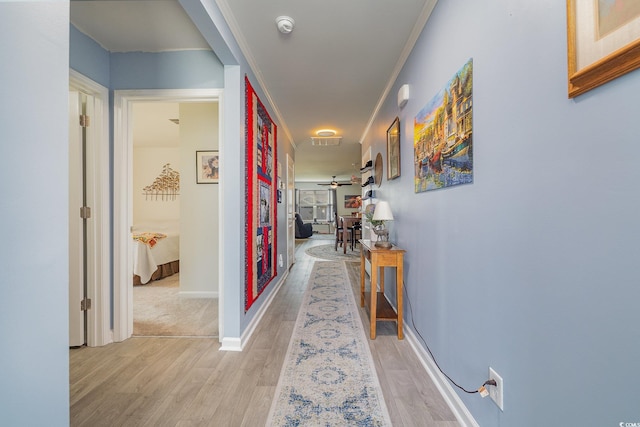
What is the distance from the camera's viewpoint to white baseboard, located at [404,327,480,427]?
4.17 feet

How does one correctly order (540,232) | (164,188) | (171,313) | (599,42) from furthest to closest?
1. (164,188)
2. (171,313)
3. (540,232)
4. (599,42)

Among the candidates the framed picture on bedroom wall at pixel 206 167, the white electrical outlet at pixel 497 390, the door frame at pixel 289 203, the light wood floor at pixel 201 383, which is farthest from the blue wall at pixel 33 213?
the door frame at pixel 289 203

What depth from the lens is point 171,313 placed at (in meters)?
2.79

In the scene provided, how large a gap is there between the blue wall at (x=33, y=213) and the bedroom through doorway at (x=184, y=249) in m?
1.75

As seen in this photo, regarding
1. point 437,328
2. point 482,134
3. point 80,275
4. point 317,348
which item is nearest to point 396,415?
point 437,328

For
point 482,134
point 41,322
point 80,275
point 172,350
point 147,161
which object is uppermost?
point 147,161

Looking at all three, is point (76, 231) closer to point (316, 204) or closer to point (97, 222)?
point (97, 222)

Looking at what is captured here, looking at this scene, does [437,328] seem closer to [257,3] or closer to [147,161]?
[257,3]

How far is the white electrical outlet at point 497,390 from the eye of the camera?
1034 millimetres

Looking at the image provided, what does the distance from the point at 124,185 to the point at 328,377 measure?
2.17 meters

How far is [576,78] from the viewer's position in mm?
712

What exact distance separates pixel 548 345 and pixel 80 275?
113 inches

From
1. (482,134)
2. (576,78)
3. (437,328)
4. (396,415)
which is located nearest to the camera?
(576,78)

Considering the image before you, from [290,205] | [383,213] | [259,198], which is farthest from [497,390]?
[290,205]
